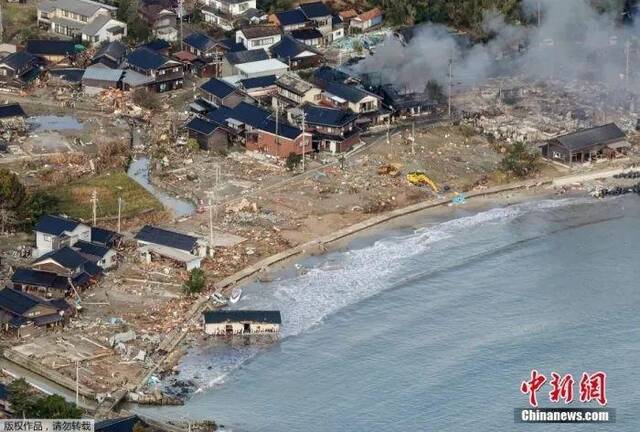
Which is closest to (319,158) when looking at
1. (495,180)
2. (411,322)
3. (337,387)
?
(495,180)

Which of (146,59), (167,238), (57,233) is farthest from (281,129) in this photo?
(57,233)

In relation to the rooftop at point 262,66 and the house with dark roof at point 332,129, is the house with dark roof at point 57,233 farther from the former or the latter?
the rooftop at point 262,66

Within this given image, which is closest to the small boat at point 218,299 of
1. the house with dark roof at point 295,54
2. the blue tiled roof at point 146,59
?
the blue tiled roof at point 146,59

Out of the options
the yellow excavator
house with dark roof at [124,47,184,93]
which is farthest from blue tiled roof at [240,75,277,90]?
the yellow excavator

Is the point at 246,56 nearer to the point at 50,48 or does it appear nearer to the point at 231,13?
the point at 231,13

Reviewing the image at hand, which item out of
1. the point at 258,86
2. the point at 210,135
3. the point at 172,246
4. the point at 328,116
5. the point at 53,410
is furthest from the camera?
the point at 258,86

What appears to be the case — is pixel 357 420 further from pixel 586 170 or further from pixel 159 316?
pixel 586 170
